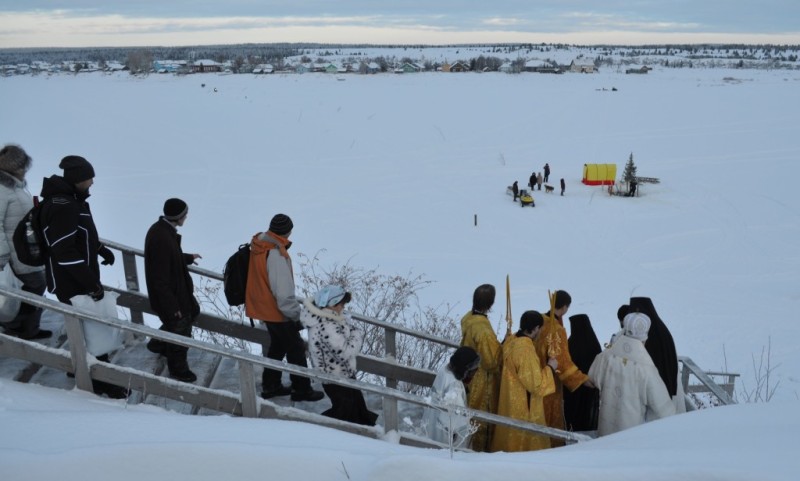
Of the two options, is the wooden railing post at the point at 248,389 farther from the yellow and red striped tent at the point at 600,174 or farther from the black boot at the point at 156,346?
the yellow and red striped tent at the point at 600,174

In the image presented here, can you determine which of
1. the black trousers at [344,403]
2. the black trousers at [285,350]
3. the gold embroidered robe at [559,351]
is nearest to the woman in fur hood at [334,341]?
the black trousers at [344,403]

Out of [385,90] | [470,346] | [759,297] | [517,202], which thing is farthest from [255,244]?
[385,90]

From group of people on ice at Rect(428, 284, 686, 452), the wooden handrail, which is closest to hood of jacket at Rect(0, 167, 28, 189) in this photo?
the wooden handrail

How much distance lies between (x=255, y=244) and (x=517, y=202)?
→ 19914 mm

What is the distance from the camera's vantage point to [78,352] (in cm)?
425

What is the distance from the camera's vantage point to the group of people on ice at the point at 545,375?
4.49 meters

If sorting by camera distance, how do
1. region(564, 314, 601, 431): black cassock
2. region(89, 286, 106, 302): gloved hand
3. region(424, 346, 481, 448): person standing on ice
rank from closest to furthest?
region(424, 346, 481, 448): person standing on ice, region(89, 286, 106, 302): gloved hand, region(564, 314, 601, 431): black cassock

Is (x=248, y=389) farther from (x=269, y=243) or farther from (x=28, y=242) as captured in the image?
(x=28, y=242)

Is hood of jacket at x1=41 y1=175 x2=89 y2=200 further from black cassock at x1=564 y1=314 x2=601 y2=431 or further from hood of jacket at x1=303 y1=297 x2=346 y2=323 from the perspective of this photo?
black cassock at x1=564 y1=314 x2=601 y2=431

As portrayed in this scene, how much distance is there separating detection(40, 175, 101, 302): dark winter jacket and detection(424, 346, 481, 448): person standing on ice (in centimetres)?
237

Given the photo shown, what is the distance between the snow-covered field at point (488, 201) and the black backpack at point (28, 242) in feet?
2.78

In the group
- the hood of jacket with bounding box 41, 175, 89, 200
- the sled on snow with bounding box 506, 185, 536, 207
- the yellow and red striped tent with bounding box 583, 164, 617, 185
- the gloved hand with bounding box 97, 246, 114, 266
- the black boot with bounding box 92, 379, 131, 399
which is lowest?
the sled on snow with bounding box 506, 185, 536, 207

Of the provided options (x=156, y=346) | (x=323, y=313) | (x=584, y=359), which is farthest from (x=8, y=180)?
(x=584, y=359)

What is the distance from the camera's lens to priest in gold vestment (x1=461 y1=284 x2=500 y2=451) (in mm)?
4711
